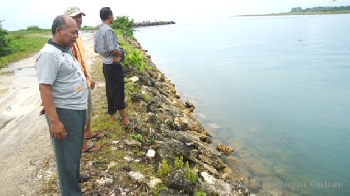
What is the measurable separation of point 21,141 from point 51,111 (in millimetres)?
3754

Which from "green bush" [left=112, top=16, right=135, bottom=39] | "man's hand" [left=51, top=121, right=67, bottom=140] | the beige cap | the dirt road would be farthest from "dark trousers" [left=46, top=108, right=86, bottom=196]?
"green bush" [left=112, top=16, right=135, bottom=39]

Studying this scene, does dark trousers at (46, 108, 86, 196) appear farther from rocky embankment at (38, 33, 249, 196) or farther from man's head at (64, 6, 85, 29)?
man's head at (64, 6, 85, 29)

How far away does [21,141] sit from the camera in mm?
6199

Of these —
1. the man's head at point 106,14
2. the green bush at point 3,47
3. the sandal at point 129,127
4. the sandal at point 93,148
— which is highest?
the man's head at point 106,14

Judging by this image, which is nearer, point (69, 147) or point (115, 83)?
point (69, 147)

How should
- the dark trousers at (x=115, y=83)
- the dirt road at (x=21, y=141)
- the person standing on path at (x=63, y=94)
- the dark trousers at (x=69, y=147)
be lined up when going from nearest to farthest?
1. the person standing on path at (x=63, y=94)
2. the dark trousers at (x=69, y=147)
3. the dirt road at (x=21, y=141)
4. the dark trousers at (x=115, y=83)

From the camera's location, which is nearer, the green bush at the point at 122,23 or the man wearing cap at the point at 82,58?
the man wearing cap at the point at 82,58

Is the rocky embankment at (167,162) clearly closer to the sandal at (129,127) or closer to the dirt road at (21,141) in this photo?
the sandal at (129,127)

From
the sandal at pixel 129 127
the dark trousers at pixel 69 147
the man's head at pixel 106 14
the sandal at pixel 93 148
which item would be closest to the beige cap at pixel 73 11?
the man's head at pixel 106 14

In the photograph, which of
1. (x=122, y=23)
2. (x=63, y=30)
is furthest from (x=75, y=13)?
(x=122, y=23)

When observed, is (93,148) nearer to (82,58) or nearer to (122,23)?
(82,58)

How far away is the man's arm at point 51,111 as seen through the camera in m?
3.03

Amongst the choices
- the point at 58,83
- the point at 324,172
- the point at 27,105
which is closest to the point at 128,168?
the point at 58,83

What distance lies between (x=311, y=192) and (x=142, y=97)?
16.2ft
